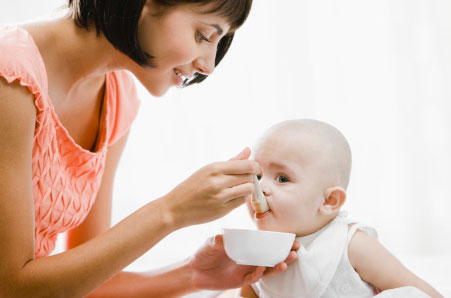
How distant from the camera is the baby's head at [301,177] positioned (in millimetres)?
1292

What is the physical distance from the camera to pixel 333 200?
133cm

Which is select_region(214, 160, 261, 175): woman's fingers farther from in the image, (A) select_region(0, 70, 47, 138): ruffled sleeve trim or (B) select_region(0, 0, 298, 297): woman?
(A) select_region(0, 70, 47, 138): ruffled sleeve trim

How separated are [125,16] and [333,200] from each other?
72cm

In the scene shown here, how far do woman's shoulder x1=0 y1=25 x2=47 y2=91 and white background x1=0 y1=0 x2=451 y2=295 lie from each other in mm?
1434

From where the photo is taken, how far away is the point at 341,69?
2.55 meters

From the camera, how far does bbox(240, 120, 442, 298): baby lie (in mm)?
1276

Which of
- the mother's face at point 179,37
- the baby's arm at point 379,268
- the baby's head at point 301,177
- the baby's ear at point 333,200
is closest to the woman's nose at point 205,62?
the mother's face at point 179,37

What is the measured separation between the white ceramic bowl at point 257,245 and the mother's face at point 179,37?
46 centimetres

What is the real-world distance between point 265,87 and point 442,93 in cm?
93

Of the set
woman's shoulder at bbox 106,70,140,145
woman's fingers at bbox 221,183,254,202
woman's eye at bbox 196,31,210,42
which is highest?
woman's eye at bbox 196,31,210,42

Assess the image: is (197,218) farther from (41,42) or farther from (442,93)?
(442,93)

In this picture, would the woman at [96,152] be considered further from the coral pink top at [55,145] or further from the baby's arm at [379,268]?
the baby's arm at [379,268]

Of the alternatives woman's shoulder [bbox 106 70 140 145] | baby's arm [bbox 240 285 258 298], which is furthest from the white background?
baby's arm [bbox 240 285 258 298]

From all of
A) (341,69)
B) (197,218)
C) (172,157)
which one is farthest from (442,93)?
(197,218)
